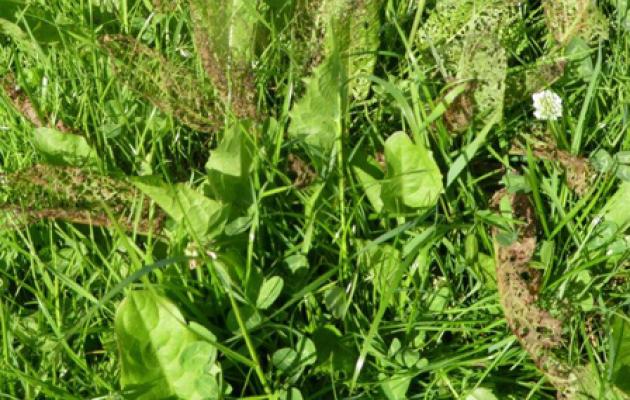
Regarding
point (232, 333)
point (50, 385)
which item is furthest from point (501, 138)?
point (50, 385)

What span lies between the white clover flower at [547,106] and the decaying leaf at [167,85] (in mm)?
613

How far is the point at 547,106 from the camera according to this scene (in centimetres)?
166

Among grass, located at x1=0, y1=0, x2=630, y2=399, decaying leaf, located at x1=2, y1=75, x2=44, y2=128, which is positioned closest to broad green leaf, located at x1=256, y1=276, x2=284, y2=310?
grass, located at x1=0, y1=0, x2=630, y2=399

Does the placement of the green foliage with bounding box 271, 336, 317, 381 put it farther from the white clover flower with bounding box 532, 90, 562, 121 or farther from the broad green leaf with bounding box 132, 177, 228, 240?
the white clover flower with bounding box 532, 90, 562, 121

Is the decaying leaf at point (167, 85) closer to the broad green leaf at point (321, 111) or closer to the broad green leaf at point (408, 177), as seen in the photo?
the broad green leaf at point (321, 111)

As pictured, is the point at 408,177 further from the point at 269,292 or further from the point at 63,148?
the point at 63,148

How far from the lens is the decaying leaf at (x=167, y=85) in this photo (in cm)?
163

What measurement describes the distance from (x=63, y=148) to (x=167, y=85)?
228mm

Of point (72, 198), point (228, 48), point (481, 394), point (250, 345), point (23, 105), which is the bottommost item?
point (481, 394)

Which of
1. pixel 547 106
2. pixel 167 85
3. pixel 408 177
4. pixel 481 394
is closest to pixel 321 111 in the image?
pixel 408 177

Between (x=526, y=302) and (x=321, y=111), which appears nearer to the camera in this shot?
(x=526, y=302)

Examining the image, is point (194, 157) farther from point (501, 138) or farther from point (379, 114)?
point (501, 138)

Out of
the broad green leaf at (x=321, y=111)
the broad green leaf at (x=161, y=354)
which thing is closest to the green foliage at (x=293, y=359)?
the broad green leaf at (x=161, y=354)

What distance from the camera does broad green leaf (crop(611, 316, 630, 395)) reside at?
4.35ft
